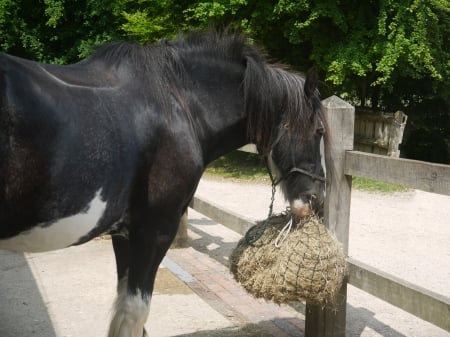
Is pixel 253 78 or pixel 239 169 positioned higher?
pixel 253 78

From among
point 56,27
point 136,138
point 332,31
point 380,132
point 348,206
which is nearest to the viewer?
point 136,138

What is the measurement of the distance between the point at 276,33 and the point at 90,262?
333 inches

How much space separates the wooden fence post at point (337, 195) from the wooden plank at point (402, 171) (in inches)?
2.8

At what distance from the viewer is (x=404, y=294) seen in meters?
3.04

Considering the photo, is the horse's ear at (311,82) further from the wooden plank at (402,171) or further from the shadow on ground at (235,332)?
the shadow on ground at (235,332)

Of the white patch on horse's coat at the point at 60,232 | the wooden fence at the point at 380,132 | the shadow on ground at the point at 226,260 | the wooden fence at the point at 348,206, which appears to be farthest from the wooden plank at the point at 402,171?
the wooden fence at the point at 380,132

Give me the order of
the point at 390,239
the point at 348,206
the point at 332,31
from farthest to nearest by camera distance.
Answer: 1. the point at 332,31
2. the point at 390,239
3. the point at 348,206

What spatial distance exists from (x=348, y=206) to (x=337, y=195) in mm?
99

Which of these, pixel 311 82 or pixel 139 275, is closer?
pixel 139 275

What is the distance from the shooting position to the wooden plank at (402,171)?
9.12 feet

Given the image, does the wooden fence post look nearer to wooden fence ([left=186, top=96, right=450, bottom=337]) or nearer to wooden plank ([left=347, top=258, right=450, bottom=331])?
wooden fence ([left=186, top=96, right=450, bottom=337])

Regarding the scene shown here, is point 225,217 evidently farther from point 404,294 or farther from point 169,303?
point 404,294

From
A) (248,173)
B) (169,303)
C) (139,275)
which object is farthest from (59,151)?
(248,173)

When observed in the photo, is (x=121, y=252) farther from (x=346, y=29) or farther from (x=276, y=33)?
(x=276, y=33)
